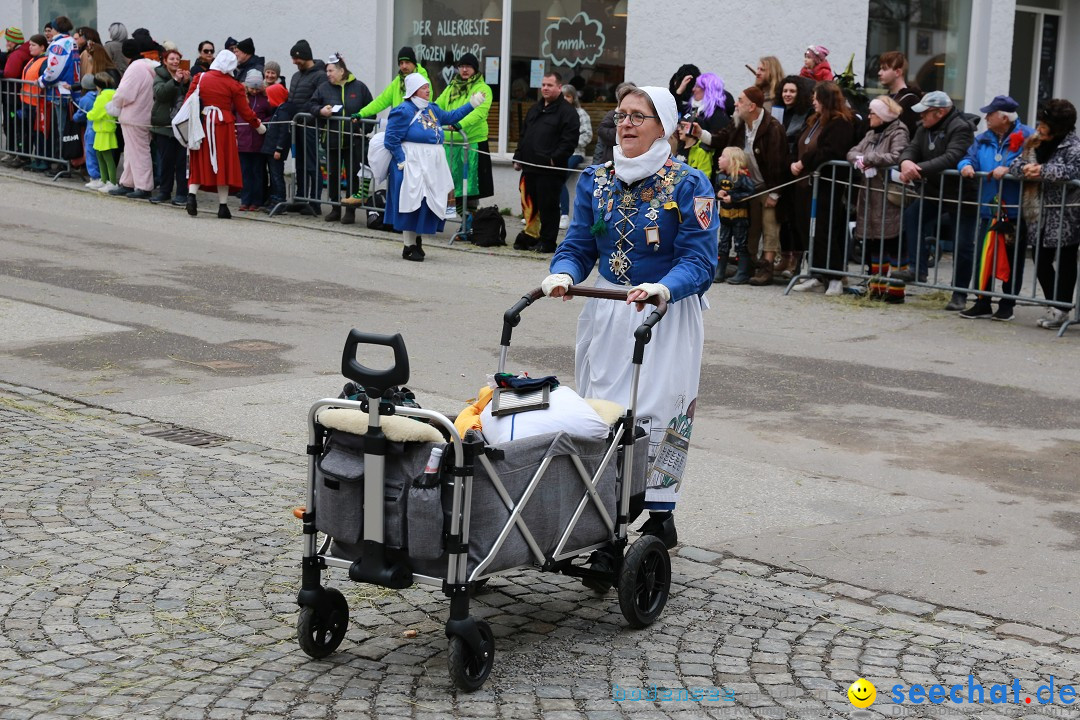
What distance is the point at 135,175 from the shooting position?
63.1 ft

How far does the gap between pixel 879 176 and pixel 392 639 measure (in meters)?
9.16

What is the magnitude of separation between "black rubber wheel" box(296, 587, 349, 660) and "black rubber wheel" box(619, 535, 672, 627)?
1018 mm

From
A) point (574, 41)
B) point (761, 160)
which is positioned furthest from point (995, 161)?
point (574, 41)

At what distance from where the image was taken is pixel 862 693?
197 inches

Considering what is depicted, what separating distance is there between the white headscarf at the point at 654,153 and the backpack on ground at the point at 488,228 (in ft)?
35.1

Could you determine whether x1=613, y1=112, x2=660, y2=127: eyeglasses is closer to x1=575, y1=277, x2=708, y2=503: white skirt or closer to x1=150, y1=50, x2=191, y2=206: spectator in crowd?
x1=575, y1=277, x2=708, y2=503: white skirt

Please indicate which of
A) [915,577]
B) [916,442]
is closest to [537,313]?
[916,442]

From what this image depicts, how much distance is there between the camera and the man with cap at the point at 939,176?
42.8 feet

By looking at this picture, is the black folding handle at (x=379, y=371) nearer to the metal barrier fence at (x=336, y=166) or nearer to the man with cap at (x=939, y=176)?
the man with cap at (x=939, y=176)

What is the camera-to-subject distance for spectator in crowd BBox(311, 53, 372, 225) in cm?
1766

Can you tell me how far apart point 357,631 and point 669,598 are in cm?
129

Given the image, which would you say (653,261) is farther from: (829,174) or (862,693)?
(829,174)

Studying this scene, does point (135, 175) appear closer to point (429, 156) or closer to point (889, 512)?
point (429, 156)

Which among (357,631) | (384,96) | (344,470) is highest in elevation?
(384,96)
